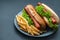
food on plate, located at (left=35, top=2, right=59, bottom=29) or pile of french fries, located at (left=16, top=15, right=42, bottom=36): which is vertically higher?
food on plate, located at (left=35, top=2, right=59, bottom=29)

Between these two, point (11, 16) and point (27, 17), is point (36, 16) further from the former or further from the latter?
point (11, 16)

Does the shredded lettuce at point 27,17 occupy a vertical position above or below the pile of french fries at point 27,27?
above

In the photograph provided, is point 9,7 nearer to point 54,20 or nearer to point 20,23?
point 20,23

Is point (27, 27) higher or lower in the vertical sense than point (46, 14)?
lower

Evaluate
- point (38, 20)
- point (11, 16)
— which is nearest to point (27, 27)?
point (38, 20)

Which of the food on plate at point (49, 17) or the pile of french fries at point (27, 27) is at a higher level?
the food on plate at point (49, 17)
